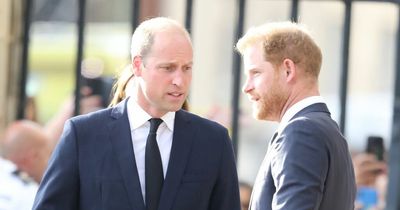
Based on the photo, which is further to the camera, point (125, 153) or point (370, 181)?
point (370, 181)

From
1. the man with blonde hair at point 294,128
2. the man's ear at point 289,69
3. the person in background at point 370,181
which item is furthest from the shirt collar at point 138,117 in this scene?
the person in background at point 370,181

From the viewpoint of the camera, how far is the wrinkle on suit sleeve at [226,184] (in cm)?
367

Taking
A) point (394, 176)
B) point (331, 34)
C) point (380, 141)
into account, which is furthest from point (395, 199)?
point (331, 34)

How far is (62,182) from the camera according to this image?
3.52 m

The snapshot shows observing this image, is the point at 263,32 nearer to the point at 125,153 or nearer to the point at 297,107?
the point at 297,107

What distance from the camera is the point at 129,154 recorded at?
11.6 ft

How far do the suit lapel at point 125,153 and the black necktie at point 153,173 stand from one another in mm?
30

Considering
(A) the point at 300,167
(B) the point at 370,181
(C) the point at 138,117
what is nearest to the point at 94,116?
(C) the point at 138,117

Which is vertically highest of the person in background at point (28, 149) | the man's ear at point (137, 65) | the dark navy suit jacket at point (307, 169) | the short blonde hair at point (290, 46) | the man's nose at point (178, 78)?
the short blonde hair at point (290, 46)

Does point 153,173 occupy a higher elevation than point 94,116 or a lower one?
lower

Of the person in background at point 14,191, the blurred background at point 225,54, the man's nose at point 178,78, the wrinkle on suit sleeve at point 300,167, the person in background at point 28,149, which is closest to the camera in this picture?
the wrinkle on suit sleeve at point 300,167

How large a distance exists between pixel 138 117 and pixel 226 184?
1.21 feet

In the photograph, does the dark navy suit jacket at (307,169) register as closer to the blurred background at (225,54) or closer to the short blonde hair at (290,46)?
the short blonde hair at (290,46)

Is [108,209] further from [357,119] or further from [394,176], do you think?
[357,119]
